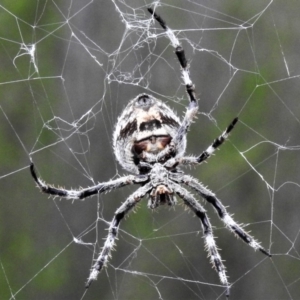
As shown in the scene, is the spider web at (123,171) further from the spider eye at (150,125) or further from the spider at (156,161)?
the spider eye at (150,125)

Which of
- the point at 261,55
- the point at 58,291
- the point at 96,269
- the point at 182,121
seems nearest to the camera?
the point at 182,121

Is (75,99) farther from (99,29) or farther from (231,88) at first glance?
(231,88)

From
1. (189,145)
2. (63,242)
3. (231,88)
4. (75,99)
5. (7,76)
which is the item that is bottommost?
(63,242)

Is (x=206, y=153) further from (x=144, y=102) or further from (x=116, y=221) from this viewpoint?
(x=116, y=221)

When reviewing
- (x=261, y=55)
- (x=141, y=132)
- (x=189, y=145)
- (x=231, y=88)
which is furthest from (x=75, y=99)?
(x=141, y=132)

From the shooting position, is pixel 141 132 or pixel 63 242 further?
pixel 63 242

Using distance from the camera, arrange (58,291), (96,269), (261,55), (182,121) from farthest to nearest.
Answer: (58,291) < (261,55) < (96,269) < (182,121)

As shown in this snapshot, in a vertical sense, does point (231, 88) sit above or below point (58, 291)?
above

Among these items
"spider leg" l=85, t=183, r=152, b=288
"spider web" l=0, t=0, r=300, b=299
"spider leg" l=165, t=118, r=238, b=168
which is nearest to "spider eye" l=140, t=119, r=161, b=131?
"spider leg" l=165, t=118, r=238, b=168
